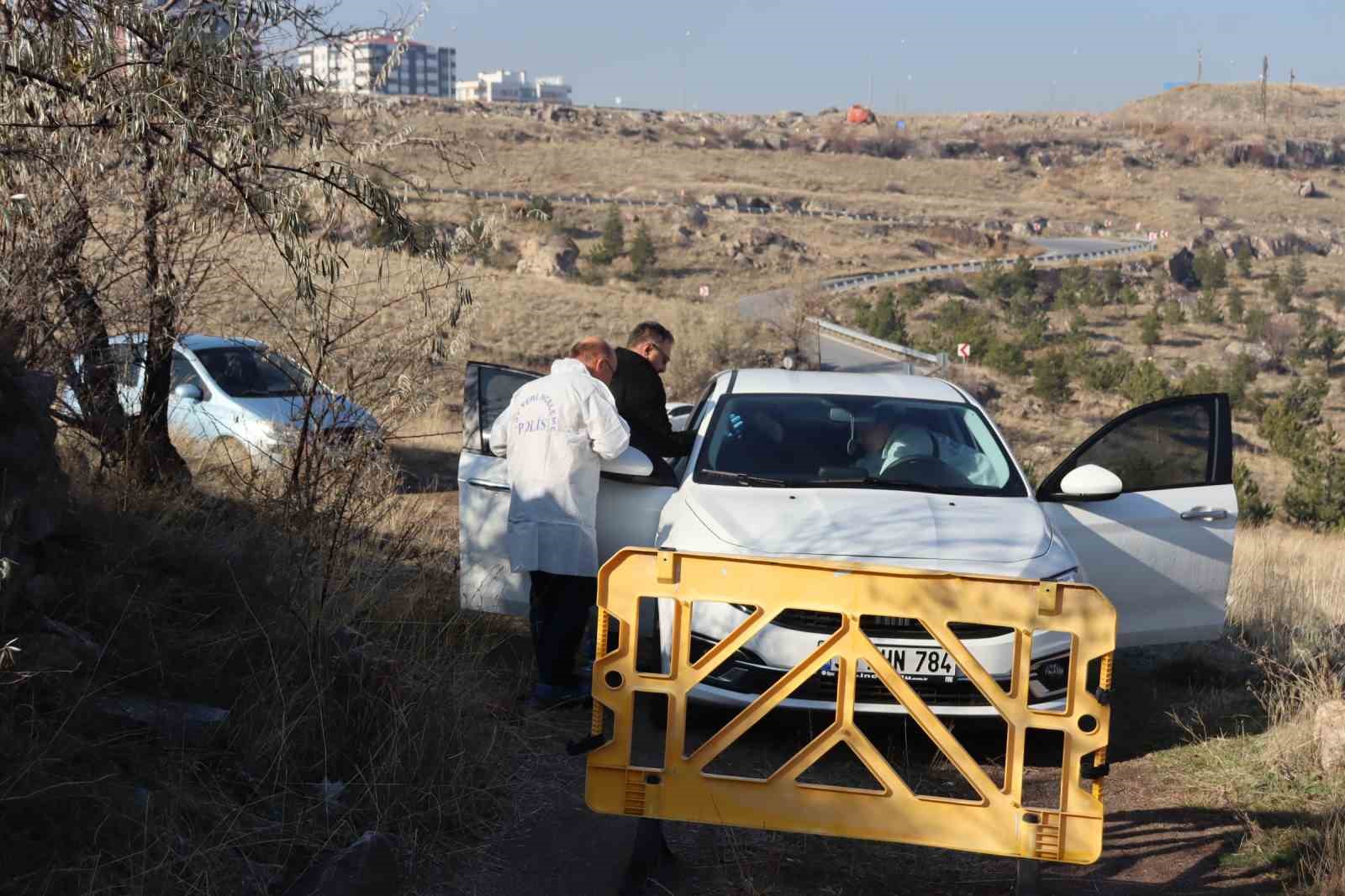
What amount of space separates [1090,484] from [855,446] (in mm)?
1146

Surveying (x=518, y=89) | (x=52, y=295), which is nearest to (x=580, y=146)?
(x=52, y=295)

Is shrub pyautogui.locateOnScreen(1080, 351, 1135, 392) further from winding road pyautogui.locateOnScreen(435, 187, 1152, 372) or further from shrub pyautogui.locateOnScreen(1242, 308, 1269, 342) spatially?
shrub pyautogui.locateOnScreen(1242, 308, 1269, 342)

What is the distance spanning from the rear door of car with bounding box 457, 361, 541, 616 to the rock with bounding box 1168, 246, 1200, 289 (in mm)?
54849

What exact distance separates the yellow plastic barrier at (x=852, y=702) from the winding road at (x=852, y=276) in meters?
9.28

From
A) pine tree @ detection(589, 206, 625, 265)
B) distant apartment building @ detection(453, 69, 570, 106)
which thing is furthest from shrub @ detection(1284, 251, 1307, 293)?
distant apartment building @ detection(453, 69, 570, 106)

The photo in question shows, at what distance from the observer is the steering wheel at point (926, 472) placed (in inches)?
253

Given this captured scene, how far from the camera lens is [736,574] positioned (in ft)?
12.6

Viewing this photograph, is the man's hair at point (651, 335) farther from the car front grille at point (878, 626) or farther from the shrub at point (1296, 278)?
the shrub at point (1296, 278)

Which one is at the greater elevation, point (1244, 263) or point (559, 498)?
point (1244, 263)

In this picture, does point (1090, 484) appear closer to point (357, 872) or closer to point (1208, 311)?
point (357, 872)

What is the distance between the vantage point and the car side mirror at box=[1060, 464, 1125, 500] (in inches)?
241

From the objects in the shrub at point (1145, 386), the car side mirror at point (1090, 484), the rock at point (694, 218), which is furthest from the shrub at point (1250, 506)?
the rock at point (694, 218)

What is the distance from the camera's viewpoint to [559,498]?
590cm

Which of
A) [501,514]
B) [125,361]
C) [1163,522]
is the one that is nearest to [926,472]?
[1163,522]
